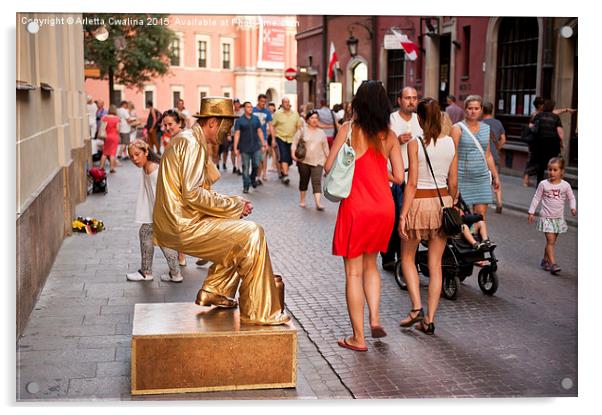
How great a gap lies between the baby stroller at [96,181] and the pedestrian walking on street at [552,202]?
321 inches

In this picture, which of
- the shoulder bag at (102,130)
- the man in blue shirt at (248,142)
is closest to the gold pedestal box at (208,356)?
the man in blue shirt at (248,142)

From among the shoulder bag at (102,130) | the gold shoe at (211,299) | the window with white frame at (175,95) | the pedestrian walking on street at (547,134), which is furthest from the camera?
the shoulder bag at (102,130)

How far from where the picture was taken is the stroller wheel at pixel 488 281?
771cm

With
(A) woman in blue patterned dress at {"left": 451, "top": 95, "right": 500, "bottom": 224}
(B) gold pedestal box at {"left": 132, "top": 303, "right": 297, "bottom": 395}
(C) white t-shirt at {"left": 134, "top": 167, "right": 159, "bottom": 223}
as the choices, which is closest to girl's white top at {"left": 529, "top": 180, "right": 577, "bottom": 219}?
(A) woman in blue patterned dress at {"left": 451, "top": 95, "right": 500, "bottom": 224}

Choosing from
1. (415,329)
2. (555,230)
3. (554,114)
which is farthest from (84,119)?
(415,329)

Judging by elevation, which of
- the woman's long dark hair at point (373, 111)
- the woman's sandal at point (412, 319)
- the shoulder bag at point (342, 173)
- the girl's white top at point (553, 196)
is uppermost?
the woman's long dark hair at point (373, 111)

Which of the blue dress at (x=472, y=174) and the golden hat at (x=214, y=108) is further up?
the golden hat at (x=214, y=108)

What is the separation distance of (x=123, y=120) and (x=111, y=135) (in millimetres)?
912

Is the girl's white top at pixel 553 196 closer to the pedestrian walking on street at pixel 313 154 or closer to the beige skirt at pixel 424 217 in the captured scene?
the beige skirt at pixel 424 217

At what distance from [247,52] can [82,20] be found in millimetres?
1284

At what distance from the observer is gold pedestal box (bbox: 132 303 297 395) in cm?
498

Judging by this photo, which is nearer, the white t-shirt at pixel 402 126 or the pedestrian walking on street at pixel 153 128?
the white t-shirt at pixel 402 126

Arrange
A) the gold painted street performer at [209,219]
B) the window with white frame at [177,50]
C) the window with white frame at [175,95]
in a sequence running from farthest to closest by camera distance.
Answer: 1. the window with white frame at [175,95]
2. the window with white frame at [177,50]
3. the gold painted street performer at [209,219]
